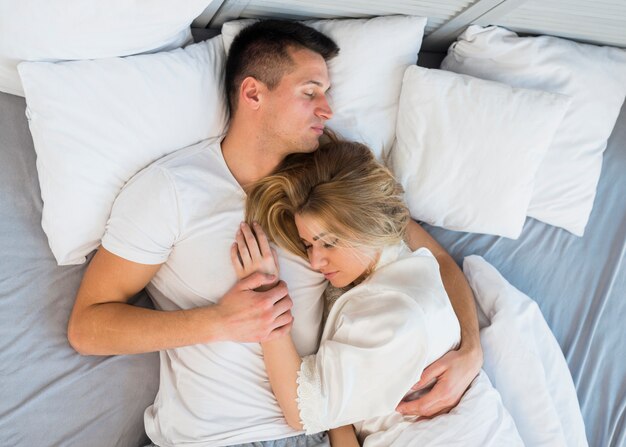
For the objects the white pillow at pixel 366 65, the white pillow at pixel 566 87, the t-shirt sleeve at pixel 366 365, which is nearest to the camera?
the t-shirt sleeve at pixel 366 365

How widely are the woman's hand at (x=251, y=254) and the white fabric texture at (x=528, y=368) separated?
2.13 ft

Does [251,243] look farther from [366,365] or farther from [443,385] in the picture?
[443,385]

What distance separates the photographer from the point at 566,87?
6.07 ft

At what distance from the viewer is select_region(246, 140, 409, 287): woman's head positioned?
1.42 m

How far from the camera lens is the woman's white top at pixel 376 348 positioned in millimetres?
1348

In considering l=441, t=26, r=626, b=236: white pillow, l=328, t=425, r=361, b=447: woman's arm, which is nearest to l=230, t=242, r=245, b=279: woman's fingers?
l=328, t=425, r=361, b=447: woman's arm

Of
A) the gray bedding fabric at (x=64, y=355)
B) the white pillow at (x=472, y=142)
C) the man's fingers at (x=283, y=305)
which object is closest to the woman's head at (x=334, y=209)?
the man's fingers at (x=283, y=305)

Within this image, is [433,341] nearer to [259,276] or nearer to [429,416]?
[429,416]

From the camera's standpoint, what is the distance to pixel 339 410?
1.40 m

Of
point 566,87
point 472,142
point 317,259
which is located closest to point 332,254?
point 317,259

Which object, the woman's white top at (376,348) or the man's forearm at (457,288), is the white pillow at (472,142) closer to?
the man's forearm at (457,288)

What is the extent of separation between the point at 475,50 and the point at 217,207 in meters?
0.96

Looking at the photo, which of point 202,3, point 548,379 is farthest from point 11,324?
point 548,379

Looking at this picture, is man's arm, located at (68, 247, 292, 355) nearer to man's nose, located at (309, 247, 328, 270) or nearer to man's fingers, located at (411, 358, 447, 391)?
man's nose, located at (309, 247, 328, 270)
